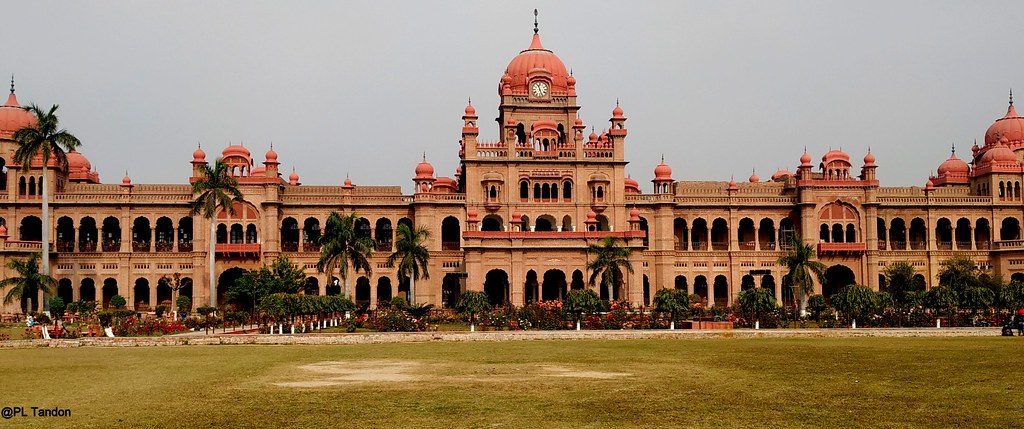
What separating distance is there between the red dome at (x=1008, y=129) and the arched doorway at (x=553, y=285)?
1349 inches

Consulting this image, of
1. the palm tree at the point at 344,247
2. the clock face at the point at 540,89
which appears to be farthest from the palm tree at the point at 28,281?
the clock face at the point at 540,89

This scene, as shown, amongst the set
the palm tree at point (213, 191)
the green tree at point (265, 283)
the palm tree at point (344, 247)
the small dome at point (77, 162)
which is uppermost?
the small dome at point (77, 162)

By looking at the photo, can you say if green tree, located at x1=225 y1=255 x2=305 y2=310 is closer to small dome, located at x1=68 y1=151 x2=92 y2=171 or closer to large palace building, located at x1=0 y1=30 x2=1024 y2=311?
large palace building, located at x1=0 y1=30 x2=1024 y2=311

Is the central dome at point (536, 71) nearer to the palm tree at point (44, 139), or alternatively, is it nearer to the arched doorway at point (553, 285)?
the arched doorway at point (553, 285)

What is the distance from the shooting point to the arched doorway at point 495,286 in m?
56.9

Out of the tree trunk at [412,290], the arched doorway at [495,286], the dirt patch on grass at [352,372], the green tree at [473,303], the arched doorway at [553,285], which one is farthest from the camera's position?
the arched doorway at [553,285]

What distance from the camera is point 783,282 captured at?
6138 centimetres

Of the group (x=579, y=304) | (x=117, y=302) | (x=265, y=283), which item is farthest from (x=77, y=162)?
(x=579, y=304)

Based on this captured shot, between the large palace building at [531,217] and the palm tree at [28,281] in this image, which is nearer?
the palm tree at [28,281]

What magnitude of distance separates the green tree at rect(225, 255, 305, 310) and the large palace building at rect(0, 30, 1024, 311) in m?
3.69

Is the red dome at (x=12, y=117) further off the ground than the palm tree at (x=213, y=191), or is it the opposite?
the red dome at (x=12, y=117)

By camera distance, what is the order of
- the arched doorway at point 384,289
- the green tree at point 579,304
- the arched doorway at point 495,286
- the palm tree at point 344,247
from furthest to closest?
the arched doorway at point 384,289, the arched doorway at point 495,286, the palm tree at point 344,247, the green tree at point 579,304

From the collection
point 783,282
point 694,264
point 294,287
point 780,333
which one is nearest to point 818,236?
point 783,282

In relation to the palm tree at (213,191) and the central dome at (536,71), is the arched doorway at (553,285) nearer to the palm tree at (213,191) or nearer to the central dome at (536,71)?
the central dome at (536,71)
